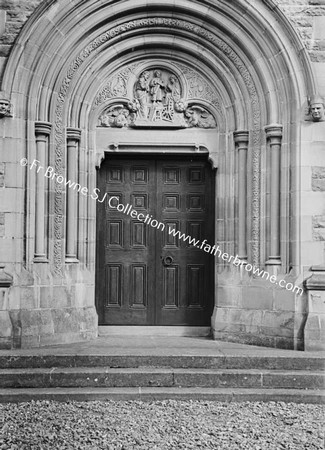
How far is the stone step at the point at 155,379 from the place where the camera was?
20.7ft

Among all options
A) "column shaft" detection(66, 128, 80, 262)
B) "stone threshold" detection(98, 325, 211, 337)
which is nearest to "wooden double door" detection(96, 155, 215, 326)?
"stone threshold" detection(98, 325, 211, 337)

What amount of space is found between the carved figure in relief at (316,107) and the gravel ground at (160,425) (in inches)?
134

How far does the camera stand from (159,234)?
835 centimetres

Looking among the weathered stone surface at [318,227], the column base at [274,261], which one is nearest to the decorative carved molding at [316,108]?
the weathered stone surface at [318,227]

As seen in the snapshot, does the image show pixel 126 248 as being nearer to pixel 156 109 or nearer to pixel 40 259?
pixel 40 259

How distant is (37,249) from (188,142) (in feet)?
8.15

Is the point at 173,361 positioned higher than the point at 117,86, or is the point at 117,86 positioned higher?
the point at 117,86

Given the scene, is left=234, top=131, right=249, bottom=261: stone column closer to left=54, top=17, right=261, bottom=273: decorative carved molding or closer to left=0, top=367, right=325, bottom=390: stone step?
left=54, top=17, right=261, bottom=273: decorative carved molding

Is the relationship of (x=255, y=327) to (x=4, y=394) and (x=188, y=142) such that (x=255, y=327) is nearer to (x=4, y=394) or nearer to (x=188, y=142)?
(x=188, y=142)

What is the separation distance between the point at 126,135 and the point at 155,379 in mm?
3370

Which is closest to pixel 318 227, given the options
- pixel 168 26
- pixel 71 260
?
pixel 71 260

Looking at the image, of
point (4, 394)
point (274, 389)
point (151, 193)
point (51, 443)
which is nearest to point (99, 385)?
point (4, 394)

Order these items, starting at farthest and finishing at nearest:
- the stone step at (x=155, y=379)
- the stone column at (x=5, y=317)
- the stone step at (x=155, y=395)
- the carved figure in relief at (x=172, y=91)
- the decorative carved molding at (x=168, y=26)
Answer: the carved figure in relief at (x=172, y=91), the decorative carved molding at (x=168, y=26), the stone column at (x=5, y=317), the stone step at (x=155, y=379), the stone step at (x=155, y=395)

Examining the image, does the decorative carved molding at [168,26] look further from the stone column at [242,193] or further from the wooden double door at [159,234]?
the wooden double door at [159,234]
